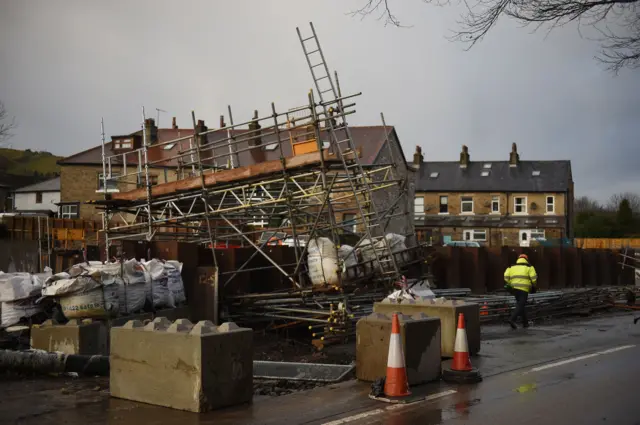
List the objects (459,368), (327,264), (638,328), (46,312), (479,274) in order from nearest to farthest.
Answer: (459,368), (46,312), (327,264), (638,328), (479,274)

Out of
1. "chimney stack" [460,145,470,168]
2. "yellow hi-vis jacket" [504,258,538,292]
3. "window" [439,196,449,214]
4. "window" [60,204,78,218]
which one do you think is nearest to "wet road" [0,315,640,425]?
"yellow hi-vis jacket" [504,258,538,292]

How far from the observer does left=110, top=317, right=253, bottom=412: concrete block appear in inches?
300

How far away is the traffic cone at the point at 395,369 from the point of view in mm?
8391

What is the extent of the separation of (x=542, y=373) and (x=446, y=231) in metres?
56.1

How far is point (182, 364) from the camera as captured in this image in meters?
7.69

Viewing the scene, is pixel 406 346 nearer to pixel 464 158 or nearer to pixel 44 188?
pixel 464 158

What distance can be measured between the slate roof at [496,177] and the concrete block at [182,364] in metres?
59.7

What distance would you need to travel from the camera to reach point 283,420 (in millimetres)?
7410

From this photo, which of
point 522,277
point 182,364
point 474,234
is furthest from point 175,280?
point 474,234

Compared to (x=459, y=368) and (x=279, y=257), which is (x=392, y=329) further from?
(x=279, y=257)

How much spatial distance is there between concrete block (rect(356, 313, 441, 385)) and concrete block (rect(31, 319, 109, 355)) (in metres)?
3.93

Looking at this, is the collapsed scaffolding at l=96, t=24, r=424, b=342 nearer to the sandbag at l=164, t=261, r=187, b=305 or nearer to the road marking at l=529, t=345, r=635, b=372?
the sandbag at l=164, t=261, r=187, b=305

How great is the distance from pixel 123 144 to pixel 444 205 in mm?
28860

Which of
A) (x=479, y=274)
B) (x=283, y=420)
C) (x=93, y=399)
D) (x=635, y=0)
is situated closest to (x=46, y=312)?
(x=93, y=399)
